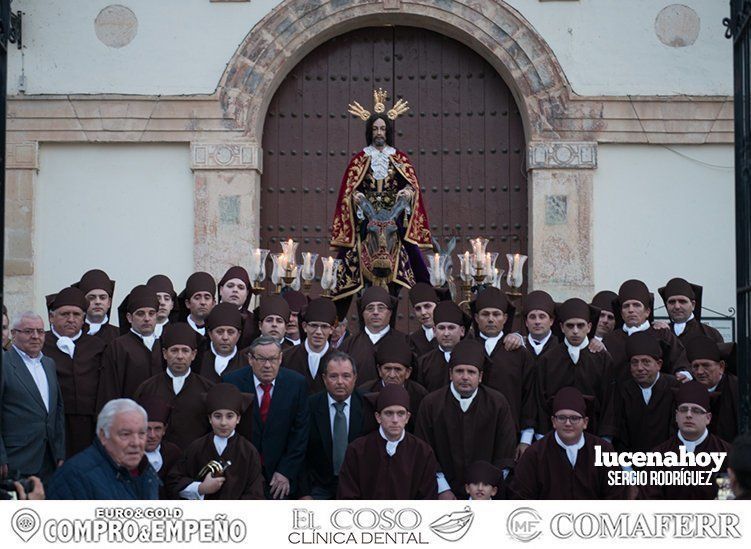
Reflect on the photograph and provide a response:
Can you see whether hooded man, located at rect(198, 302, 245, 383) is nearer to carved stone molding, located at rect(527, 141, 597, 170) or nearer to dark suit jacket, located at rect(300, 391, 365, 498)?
dark suit jacket, located at rect(300, 391, 365, 498)

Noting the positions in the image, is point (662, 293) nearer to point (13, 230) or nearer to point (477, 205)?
point (477, 205)

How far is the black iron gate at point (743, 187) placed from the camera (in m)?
8.40

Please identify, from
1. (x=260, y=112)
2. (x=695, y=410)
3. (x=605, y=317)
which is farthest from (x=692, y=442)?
(x=260, y=112)

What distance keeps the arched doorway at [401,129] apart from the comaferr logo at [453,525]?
8469 millimetres

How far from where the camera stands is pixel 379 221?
12.6 meters

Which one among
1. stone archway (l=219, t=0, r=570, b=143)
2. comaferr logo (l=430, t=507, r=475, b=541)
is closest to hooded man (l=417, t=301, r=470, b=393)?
comaferr logo (l=430, t=507, r=475, b=541)

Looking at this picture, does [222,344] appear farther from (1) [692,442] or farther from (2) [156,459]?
(1) [692,442]

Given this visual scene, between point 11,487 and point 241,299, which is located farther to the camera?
point 241,299

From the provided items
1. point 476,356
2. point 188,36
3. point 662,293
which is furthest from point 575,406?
point 188,36

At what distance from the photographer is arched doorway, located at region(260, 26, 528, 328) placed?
15.9 meters

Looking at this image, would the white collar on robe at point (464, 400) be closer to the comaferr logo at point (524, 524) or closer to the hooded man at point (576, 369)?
the hooded man at point (576, 369)

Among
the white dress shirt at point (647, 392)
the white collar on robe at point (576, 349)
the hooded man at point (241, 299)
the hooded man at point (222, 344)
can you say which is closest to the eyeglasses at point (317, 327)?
the hooded man at point (222, 344)

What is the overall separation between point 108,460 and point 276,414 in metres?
2.74

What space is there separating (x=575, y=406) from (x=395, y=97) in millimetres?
7150
